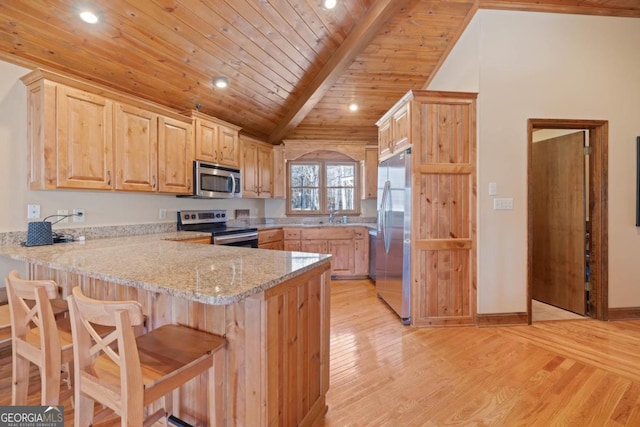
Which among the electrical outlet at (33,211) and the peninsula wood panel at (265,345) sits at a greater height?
the electrical outlet at (33,211)

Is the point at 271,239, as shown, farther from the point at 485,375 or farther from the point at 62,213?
the point at 485,375

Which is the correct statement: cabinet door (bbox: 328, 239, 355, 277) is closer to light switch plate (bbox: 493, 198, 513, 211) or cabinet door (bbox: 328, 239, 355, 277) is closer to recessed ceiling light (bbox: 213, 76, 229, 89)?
light switch plate (bbox: 493, 198, 513, 211)

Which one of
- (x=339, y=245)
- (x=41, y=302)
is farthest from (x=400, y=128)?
(x=41, y=302)

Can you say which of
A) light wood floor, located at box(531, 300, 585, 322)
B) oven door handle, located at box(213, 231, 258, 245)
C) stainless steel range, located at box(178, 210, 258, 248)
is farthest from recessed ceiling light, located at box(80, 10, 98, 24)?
light wood floor, located at box(531, 300, 585, 322)

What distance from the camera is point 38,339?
1406mm

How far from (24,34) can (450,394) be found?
3918 mm

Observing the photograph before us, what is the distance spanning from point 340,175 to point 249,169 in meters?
1.69

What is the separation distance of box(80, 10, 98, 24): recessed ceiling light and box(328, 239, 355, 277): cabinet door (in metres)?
3.65

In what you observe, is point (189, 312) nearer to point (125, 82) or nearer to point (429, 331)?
point (429, 331)

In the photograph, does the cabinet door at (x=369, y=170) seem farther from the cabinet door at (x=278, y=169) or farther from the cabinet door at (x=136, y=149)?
the cabinet door at (x=136, y=149)

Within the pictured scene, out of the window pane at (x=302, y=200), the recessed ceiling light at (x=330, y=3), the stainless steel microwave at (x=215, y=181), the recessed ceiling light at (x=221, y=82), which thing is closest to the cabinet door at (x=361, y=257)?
the window pane at (x=302, y=200)

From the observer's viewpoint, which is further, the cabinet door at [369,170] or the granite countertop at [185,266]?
the cabinet door at [369,170]

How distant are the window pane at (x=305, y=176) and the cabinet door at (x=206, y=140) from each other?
180 centimetres

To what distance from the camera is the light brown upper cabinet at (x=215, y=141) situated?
3574 millimetres
